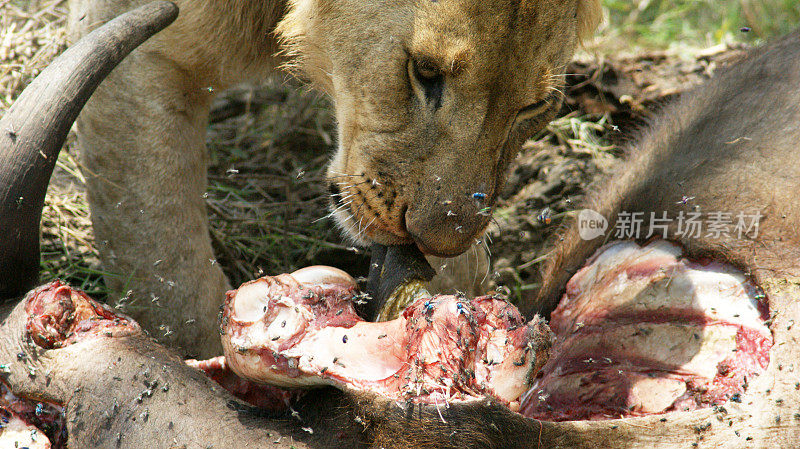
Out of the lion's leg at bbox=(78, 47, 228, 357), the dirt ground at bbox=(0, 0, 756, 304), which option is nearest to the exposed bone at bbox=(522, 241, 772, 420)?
the dirt ground at bbox=(0, 0, 756, 304)

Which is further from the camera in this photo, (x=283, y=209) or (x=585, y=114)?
(x=585, y=114)

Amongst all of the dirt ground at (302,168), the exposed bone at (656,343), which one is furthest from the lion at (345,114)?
the exposed bone at (656,343)

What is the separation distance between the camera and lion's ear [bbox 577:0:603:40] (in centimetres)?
246

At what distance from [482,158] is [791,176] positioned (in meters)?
0.80

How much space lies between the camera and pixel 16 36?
3.61 meters

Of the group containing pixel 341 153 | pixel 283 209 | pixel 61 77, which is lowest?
pixel 283 209

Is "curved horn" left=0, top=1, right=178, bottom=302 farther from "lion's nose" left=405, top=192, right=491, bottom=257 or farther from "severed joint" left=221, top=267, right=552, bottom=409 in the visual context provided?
"lion's nose" left=405, top=192, right=491, bottom=257

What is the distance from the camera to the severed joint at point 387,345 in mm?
1672

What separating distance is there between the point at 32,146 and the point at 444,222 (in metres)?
0.95

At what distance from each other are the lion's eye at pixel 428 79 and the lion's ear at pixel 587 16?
0.54 meters

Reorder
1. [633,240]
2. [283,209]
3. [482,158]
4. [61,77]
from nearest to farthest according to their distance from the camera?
[61,77], [482,158], [633,240], [283,209]

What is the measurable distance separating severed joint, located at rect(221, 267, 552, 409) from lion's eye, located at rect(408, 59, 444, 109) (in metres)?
0.58

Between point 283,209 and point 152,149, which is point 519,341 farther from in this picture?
point 283,209

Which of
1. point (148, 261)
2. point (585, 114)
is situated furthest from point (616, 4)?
point (148, 261)
